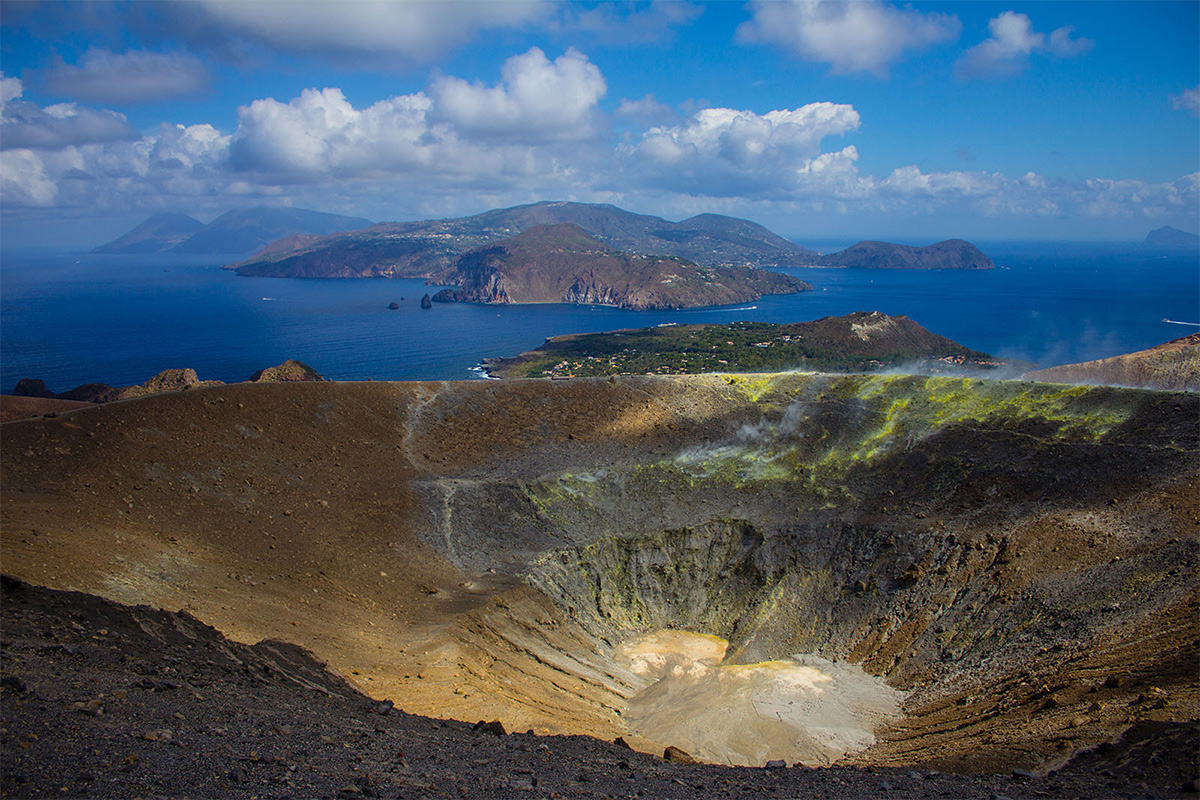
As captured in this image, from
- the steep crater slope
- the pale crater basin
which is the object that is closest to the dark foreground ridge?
the steep crater slope

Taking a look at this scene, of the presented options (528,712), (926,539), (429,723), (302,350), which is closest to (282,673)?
(429,723)

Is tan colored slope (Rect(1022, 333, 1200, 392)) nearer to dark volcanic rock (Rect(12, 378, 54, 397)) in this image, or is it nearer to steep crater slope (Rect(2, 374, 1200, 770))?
steep crater slope (Rect(2, 374, 1200, 770))

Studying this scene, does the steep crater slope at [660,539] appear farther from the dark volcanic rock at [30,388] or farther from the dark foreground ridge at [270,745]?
the dark volcanic rock at [30,388]

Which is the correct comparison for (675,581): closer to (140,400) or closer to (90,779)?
(90,779)

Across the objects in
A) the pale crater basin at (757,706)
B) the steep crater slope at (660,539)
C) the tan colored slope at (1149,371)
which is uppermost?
the tan colored slope at (1149,371)

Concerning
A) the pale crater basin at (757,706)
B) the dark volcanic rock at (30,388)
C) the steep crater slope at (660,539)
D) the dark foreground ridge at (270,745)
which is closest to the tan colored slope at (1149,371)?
the steep crater slope at (660,539)

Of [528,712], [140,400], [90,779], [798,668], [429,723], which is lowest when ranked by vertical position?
[798,668]
